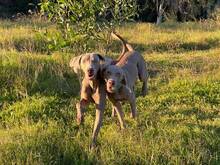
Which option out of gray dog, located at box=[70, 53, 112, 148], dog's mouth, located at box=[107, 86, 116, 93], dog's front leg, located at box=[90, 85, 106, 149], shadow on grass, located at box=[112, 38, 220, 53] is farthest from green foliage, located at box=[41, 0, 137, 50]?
dog's mouth, located at box=[107, 86, 116, 93]

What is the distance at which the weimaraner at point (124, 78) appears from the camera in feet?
20.8

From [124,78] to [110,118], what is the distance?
126cm

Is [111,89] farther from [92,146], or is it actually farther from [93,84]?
[92,146]

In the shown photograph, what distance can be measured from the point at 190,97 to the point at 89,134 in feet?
7.94

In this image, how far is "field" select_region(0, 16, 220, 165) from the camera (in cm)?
630

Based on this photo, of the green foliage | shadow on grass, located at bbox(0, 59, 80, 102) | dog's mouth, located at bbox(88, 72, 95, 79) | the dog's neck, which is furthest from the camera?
the green foliage

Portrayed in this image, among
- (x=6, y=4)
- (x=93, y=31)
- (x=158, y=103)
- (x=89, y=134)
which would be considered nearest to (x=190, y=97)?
(x=158, y=103)

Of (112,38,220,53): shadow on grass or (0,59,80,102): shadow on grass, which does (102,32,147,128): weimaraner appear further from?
(112,38,220,53): shadow on grass

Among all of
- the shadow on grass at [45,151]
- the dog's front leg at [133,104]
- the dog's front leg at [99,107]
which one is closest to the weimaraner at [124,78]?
the dog's front leg at [133,104]

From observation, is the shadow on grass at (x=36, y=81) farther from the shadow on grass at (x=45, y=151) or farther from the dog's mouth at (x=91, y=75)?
the dog's mouth at (x=91, y=75)

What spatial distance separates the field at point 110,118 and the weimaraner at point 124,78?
34cm

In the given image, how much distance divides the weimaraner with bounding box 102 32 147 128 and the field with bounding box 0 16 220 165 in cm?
34

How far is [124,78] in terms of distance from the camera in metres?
6.64

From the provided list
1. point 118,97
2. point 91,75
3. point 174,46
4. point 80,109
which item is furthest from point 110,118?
point 174,46
